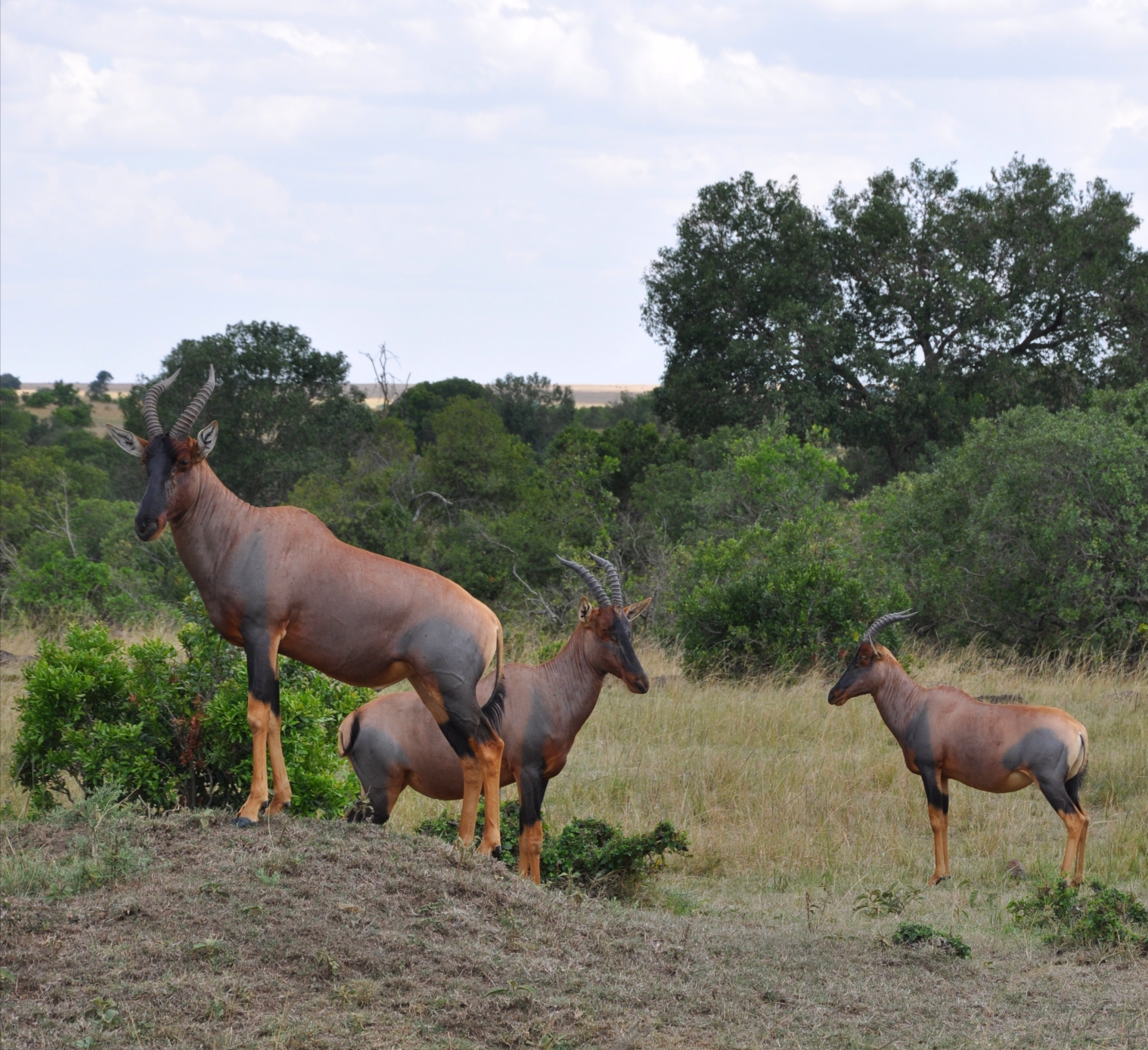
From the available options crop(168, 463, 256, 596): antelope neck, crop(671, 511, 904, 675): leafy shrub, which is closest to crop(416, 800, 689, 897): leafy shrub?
crop(168, 463, 256, 596): antelope neck

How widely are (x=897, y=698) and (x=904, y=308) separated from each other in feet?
75.4

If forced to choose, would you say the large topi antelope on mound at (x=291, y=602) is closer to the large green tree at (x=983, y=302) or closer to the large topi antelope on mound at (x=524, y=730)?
the large topi antelope on mound at (x=524, y=730)

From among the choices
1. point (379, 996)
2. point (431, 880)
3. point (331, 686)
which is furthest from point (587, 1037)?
point (331, 686)

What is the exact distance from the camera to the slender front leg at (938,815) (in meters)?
7.83

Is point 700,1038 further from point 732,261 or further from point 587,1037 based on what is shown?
point 732,261

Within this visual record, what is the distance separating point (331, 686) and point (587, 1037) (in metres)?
3.71

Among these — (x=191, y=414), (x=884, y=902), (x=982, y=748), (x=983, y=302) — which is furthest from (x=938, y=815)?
(x=983, y=302)

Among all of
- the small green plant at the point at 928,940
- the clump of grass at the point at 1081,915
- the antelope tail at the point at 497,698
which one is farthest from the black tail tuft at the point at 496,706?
the clump of grass at the point at 1081,915

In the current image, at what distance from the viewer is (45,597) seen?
19.0m

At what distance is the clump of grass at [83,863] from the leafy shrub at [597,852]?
79.4 inches

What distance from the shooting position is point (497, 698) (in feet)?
19.1

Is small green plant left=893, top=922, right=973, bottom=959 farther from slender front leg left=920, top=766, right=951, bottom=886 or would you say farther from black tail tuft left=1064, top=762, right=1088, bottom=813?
black tail tuft left=1064, top=762, right=1088, bottom=813

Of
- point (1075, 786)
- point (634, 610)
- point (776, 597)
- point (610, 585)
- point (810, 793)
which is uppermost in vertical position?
point (610, 585)

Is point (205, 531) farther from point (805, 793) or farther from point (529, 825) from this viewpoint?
point (805, 793)
